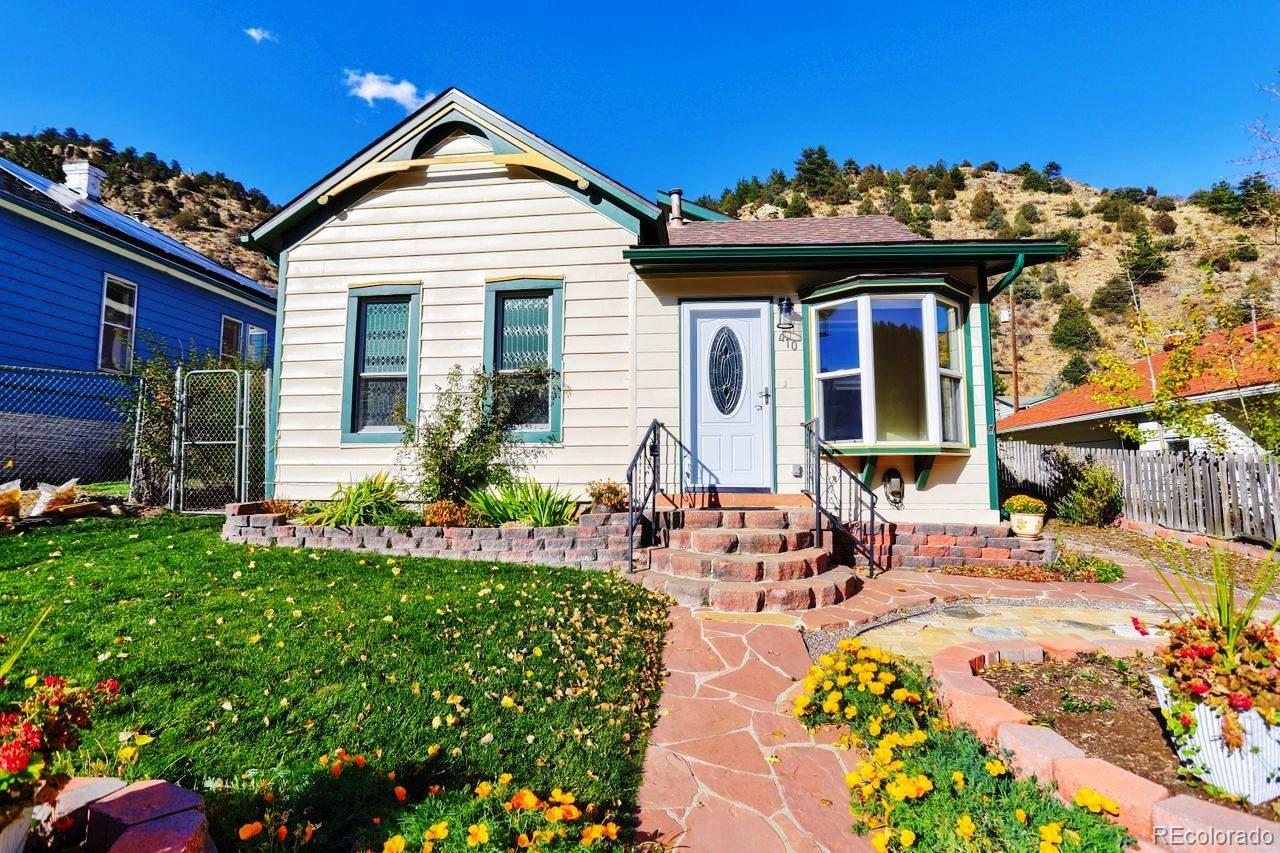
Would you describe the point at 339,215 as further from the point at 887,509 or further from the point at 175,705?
the point at 887,509

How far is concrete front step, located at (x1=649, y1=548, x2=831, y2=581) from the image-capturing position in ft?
15.6

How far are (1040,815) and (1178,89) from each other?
22.8m

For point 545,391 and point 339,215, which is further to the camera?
point 339,215

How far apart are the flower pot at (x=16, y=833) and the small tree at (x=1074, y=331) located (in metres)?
36.9

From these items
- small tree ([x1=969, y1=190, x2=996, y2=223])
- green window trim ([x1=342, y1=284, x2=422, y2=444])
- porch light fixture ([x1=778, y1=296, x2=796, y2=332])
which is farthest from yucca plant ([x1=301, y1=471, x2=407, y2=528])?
small tree ([x1=969, y1=190, x2=996, y2=223])

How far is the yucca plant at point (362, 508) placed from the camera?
236 inches

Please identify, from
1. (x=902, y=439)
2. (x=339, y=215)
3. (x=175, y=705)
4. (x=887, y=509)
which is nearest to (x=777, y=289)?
(x=902, y=439)

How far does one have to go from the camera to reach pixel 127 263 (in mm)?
10773

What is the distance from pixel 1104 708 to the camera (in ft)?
8.38

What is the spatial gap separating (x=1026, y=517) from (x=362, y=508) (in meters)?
7.76

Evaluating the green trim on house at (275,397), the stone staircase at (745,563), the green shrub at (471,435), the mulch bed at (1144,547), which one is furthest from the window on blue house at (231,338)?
the mulch bed at (1144,547)

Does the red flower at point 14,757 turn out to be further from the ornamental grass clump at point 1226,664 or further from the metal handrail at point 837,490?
the metal handrail at point 837,490

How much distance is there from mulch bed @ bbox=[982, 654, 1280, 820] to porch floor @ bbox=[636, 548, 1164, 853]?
0.99m

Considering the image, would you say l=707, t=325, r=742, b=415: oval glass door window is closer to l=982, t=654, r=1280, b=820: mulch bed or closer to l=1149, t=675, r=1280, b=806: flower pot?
l=982, t=654, r=1280, b=820: mulch bed
